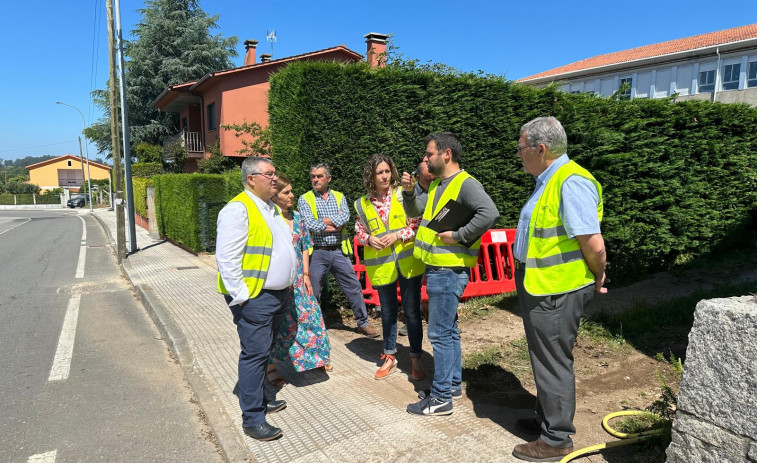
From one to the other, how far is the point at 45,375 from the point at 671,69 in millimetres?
37435

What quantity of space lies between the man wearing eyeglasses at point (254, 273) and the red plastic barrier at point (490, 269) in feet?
9.83

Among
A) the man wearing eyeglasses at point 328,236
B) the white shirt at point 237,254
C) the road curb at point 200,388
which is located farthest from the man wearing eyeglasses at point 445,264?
the man wearing eyeglasses at point 328,236

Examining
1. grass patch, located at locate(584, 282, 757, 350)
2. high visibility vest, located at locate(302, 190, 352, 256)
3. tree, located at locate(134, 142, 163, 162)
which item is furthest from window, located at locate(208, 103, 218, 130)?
grass patch, located at locate(584, 282, 757, 350)


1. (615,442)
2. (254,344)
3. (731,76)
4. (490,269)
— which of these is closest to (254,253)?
(254,344)

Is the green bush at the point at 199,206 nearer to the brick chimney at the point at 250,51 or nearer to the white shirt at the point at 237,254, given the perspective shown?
the white shirt at the point at 237,254

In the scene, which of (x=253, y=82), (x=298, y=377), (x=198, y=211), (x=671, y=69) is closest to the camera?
(x=298, y=377)

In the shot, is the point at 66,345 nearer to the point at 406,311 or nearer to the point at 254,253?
the point at 254,253

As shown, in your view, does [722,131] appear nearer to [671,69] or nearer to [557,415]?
[557,415]

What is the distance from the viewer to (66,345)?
5.93 meters

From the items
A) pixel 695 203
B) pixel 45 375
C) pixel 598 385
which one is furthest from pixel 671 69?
pixel 45 375

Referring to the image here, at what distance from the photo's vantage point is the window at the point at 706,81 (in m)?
30.7

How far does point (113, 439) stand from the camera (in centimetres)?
361

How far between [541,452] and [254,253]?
217 centimetres

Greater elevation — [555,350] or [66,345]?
[555,350]
